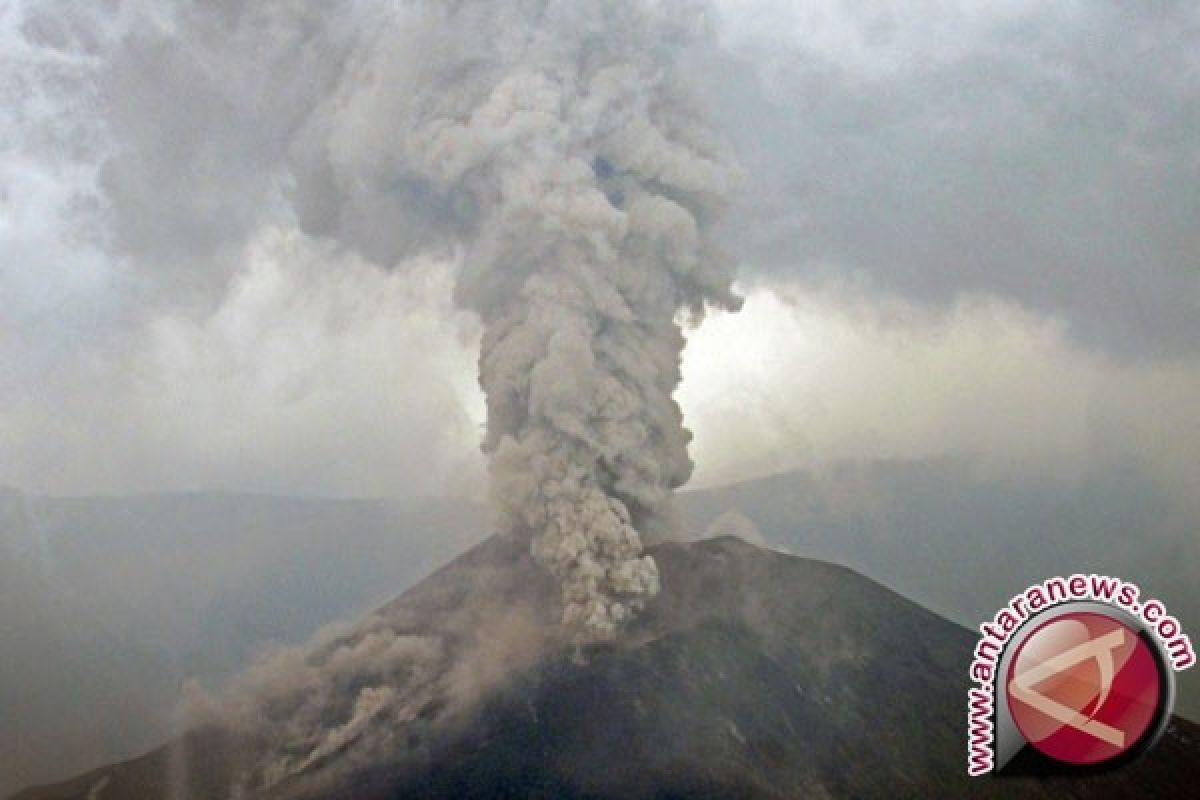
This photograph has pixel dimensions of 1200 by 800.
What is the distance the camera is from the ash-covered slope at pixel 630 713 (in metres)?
41.5

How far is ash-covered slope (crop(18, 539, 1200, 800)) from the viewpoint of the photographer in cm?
4153

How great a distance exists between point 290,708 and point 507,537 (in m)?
14.8

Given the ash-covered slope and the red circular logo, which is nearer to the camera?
the red circular logo

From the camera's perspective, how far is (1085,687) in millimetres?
20047

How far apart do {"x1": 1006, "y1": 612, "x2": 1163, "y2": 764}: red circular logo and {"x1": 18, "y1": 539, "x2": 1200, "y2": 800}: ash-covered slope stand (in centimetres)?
2227

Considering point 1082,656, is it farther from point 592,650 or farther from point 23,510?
point 23,510

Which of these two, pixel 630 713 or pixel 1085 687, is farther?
Answer: pixel 630 713

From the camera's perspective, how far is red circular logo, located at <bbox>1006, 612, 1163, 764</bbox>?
19484 mm

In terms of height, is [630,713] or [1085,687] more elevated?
[630,713]

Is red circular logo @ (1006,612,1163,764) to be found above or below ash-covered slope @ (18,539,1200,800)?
below

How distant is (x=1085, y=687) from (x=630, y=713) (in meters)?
28.0

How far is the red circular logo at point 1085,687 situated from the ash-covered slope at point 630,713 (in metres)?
22.3

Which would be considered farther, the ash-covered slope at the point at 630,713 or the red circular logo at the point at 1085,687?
the ash-covered slope at the point at 630,713

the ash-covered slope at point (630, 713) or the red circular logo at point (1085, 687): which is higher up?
the ash-covered slope at point (630, 713)
